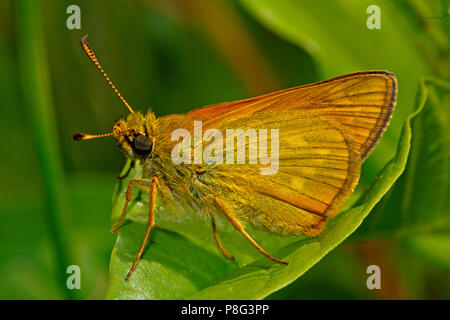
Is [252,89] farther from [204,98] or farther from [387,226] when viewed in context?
[387,226]

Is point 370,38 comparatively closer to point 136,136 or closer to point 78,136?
point 136,136

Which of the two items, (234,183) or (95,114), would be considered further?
(95,114)

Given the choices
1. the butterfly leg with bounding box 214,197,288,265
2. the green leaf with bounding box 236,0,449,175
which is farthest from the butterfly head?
the green leaf with bounding box 236,0,449,175

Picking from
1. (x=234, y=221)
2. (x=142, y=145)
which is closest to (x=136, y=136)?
(x=142, y=145)

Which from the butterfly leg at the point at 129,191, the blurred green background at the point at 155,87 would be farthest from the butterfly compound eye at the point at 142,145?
the blurred green background at the point at 155,87

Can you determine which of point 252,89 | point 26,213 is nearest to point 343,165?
point 252,89
